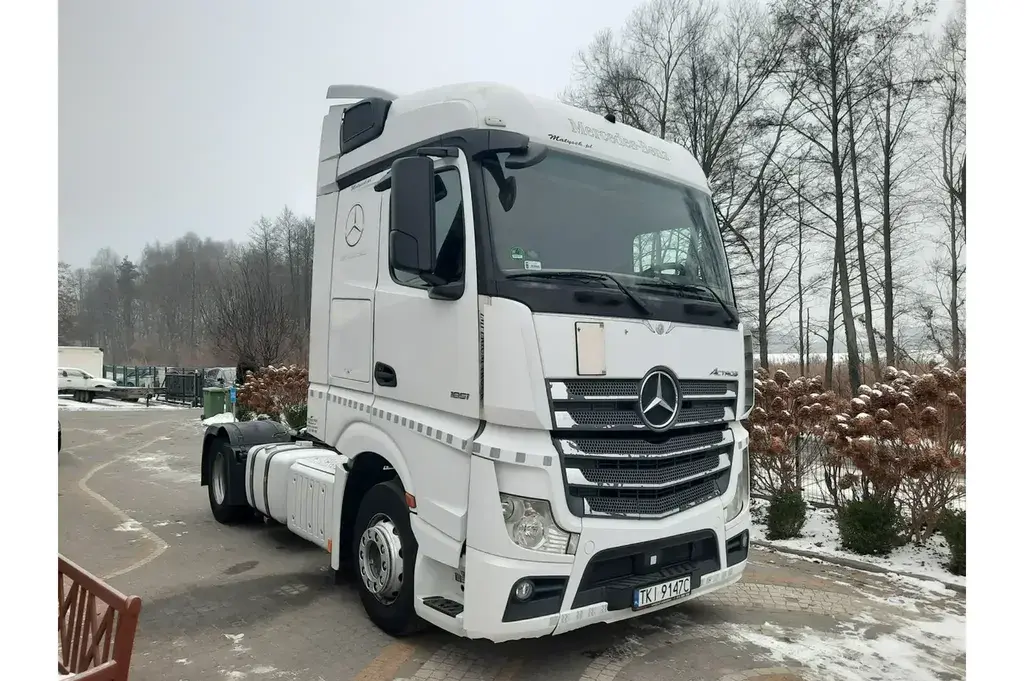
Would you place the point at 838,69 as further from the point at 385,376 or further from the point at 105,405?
the point at 105,405

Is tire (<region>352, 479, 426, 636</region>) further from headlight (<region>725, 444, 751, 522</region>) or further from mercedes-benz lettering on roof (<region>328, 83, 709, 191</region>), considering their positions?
mercedes-benz lettering on roof (<region>328, 83, 709, 191</region>)

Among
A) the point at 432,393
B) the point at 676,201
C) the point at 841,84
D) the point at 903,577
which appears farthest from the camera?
the point at 841,84

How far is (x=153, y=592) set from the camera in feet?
16.8

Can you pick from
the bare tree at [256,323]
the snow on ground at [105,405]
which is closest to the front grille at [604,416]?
the bare tree at [256,323]

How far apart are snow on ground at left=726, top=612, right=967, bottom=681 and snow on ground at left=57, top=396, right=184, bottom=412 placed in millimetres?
26217

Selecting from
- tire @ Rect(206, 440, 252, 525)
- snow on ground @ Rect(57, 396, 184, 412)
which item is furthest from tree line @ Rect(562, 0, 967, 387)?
snow on ground @ Rect(57, 396, 184, 412)

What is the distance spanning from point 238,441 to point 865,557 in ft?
20.2

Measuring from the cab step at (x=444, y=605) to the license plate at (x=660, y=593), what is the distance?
3.05 feet

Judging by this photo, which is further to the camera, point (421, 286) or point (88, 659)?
point (421, 286)

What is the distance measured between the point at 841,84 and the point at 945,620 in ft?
51.8

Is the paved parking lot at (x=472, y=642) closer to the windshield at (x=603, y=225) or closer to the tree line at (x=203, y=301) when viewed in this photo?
the windshield at (x=603, y=225)

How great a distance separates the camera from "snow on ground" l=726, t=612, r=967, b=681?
3854 millimetres
